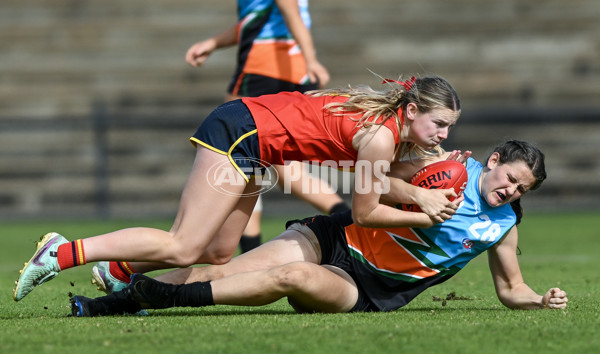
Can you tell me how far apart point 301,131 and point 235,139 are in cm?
31

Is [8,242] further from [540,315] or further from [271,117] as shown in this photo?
[540,315]

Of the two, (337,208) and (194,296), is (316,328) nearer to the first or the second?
(194,296)

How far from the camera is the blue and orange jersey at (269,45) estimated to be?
19.6 feet

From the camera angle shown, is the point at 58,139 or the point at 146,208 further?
the point at 58,139

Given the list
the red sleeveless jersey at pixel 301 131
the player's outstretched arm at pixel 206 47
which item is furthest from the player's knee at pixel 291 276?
the player's outstretched arm at pixel 206 47

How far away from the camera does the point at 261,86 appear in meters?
5.97

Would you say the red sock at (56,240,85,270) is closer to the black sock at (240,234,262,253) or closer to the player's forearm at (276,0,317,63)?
the black sock at (240,234,262,253)

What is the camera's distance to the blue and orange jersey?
19.6 feet

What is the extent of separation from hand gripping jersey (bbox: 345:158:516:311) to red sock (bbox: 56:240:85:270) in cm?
125

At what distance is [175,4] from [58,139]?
3260 millimetres

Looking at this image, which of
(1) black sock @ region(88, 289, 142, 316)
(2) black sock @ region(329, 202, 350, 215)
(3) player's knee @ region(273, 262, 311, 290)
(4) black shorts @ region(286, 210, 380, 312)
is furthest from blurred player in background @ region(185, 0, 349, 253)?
(3) player's knee @ region(273, 262, 311, 290)

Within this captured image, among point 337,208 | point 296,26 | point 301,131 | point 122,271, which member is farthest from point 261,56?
point 122,271

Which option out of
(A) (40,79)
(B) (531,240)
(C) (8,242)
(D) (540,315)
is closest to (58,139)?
(A) (40,79)

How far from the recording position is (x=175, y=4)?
14.7 m
